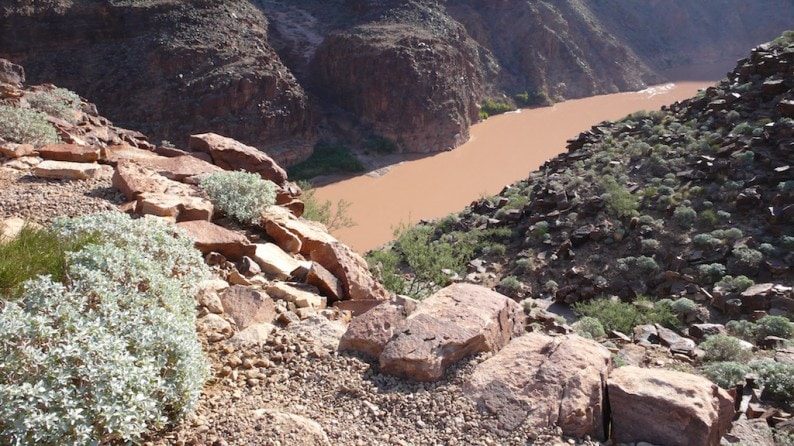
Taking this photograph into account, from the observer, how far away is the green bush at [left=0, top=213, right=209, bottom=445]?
2.35 metres

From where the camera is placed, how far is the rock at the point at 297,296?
5064 millimetres

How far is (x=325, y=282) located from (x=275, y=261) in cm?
73

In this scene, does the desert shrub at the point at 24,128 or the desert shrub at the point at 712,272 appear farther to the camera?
the desert shrub at the point at 712,272

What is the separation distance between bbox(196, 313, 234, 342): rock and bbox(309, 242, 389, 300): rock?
1.65 m

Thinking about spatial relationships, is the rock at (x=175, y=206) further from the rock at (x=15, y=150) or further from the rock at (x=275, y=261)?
the rock at (x=15, y=150)

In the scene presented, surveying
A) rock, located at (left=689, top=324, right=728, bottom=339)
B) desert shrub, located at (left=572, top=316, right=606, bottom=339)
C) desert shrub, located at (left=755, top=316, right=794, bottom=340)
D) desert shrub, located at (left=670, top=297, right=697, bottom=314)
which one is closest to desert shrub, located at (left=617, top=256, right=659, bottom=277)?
desert shrub, located at (left=670, top=297, right=697, bottom=314)

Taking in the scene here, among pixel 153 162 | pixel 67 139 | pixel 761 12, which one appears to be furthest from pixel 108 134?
pixel 761 12

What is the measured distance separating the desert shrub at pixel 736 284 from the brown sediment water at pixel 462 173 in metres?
10.1

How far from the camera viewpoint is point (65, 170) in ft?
21.9

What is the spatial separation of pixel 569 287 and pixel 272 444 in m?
7.38

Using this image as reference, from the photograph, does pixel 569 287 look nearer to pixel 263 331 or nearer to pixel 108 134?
pixel 263 331

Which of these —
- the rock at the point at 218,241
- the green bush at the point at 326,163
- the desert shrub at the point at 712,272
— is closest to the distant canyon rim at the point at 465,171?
the green bush at the point at 326,163

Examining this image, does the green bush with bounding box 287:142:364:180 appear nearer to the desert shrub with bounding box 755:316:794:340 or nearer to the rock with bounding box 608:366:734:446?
the desert shrub with bounding box 755:316:794:340

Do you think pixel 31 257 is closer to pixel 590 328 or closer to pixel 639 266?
pixel 590 328
